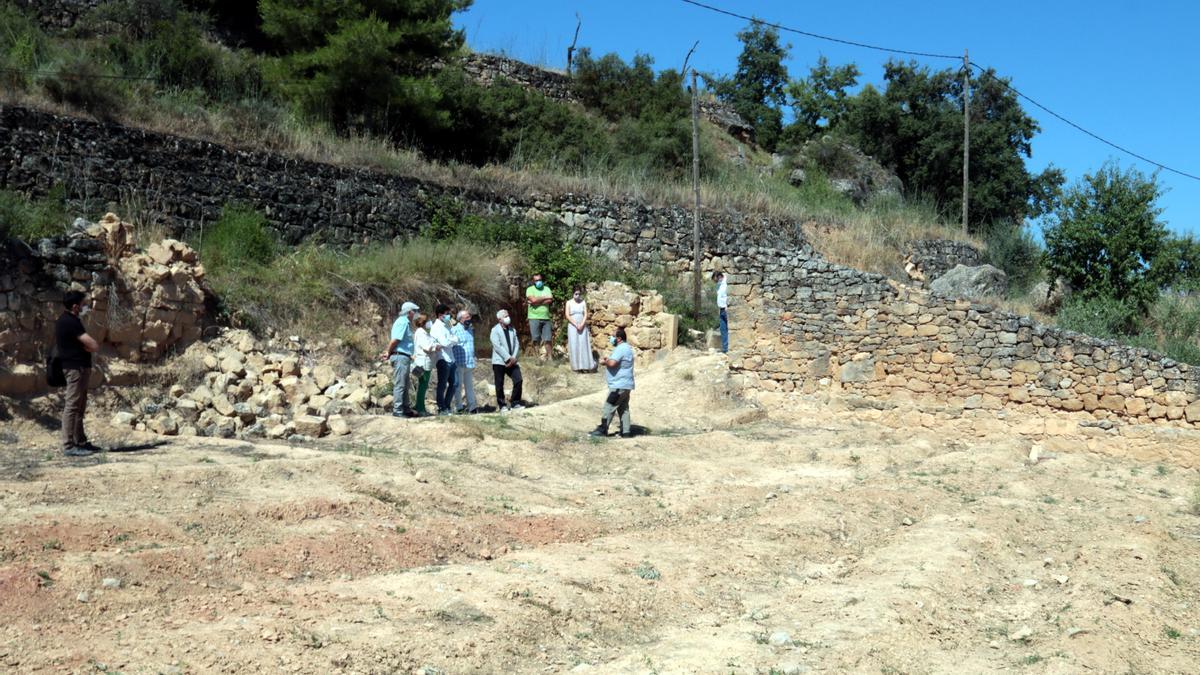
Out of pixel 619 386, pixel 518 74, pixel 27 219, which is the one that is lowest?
pixel 619 386

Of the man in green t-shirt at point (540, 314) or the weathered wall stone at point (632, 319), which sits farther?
the weathered wall stone at point (632, 319)

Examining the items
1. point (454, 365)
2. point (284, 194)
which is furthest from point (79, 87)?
point (454, 365)

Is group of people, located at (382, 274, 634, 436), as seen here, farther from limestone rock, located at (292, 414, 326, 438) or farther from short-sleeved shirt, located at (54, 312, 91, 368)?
short-sleeved shirt, located at (54, 312, 91, 368)

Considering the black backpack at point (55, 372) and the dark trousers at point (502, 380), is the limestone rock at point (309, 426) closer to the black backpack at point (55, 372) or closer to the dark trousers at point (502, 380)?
the black backpack at point (55, 372)

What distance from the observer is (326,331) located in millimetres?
14305

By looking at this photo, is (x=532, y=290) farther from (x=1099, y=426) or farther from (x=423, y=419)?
(x=1099, y=426)

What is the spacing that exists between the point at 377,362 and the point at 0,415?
191 inches

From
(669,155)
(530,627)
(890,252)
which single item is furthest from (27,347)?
(669,155)

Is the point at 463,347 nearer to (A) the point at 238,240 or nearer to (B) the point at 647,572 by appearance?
(A) the point at 238,240

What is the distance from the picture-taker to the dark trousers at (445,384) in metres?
13.0

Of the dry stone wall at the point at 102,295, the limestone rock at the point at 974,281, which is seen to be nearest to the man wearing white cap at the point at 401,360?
the dry stone wall at the point at 102,295

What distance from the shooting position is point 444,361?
13008mm

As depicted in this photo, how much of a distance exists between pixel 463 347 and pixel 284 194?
18.2ft

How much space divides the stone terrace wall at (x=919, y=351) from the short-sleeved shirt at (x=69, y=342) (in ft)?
27.6
